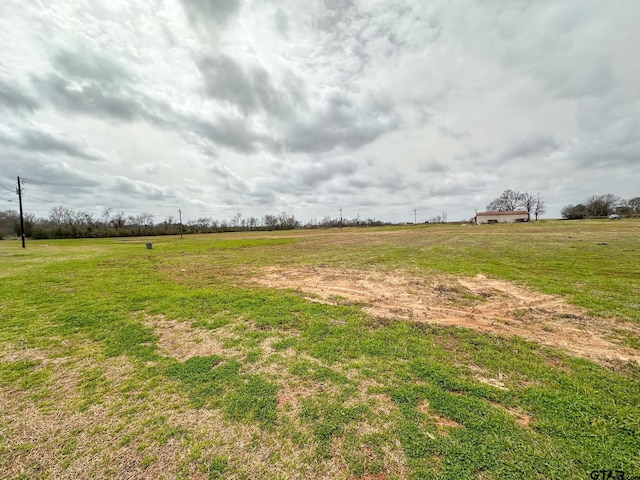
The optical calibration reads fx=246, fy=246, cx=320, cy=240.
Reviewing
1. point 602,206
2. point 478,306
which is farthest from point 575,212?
point 478,306

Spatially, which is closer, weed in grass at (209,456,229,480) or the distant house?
weed in grass at (209,456,229,480)

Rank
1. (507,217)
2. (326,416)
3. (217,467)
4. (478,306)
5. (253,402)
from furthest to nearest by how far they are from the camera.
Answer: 1. (507,217)
2. (478,306)
3. (253,402)
4. (326,416)
5. (217,467)

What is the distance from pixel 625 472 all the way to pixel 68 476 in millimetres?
4933

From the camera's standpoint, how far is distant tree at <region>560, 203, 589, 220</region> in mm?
81281

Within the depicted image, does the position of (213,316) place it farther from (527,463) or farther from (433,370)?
(527,463)

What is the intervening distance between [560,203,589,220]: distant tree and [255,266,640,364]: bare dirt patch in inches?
4211

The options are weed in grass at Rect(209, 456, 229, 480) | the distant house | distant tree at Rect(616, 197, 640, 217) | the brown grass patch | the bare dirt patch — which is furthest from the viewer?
the distant house

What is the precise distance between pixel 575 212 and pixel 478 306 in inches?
4502

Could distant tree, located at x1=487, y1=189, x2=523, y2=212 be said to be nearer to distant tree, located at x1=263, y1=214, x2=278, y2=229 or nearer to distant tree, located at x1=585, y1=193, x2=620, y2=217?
distant tree, located at x1=585, y1=193, x2=620, y2=217

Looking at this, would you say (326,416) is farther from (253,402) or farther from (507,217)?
(507,217)

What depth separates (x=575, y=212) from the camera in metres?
84.4

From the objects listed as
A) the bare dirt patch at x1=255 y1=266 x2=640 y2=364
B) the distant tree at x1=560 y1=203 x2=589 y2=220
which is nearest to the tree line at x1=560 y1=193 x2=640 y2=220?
the distant tree at x1=560 y1=203 x2=589 y2=220

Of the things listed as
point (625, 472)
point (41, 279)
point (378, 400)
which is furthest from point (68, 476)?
point (41, 279)

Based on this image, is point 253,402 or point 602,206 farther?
point 602,206
